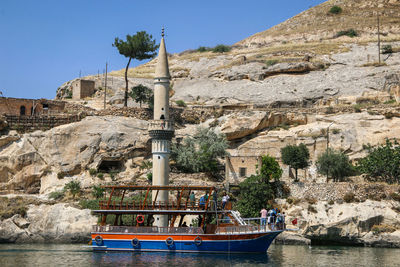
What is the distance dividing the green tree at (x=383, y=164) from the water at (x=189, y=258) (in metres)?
6.95

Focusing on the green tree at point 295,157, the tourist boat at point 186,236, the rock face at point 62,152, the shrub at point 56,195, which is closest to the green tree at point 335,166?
the green tree at point 295,157

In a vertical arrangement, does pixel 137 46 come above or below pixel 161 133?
above

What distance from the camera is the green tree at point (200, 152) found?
37.0m

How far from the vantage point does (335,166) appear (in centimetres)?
3459

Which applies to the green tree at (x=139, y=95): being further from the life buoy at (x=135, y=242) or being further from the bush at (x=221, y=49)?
the bush at (x=221, y=49)

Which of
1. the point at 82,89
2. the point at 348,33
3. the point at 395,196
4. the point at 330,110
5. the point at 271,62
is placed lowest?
the point at 395,196

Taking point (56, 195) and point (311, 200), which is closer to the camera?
point (311, 200)

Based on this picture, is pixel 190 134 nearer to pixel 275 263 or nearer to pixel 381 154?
pixel 381 154

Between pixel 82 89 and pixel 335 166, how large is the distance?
82.7ft

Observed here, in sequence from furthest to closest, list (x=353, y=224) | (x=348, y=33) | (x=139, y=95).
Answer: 1. (x=348, y=33)
2. (x=139, y=95)
3. (x=353, y=224)

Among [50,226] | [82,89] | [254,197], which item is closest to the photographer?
[50,226]

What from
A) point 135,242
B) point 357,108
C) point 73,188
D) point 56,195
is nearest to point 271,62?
point 357,108

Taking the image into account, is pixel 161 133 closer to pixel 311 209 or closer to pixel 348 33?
pixel 311 209

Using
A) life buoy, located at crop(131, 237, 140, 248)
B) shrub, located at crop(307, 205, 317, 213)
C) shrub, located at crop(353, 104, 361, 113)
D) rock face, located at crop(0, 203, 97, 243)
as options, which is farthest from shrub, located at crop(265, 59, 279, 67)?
life buoy, located at crop(131, 237, 140, 248)
